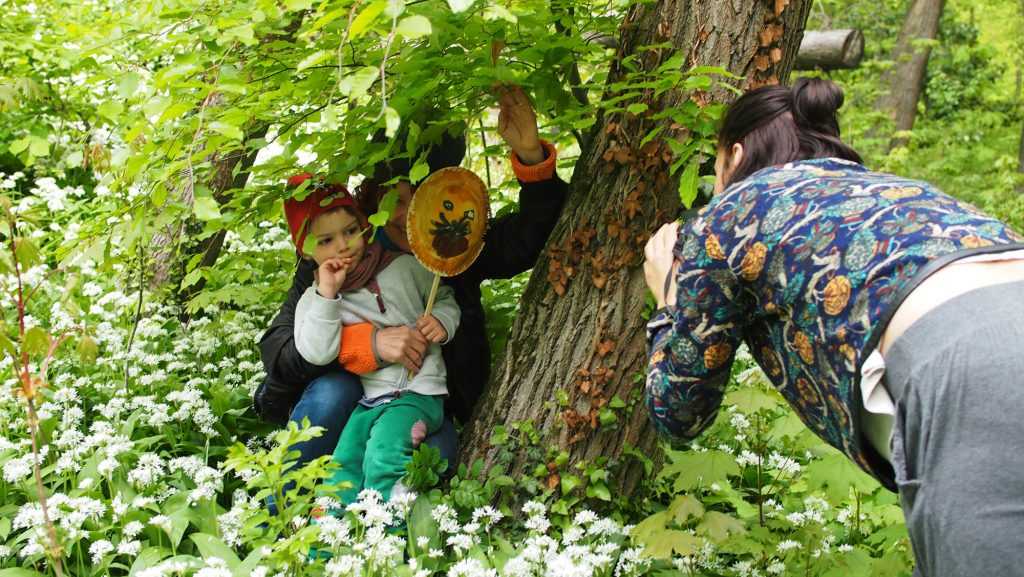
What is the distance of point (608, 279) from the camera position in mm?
2922

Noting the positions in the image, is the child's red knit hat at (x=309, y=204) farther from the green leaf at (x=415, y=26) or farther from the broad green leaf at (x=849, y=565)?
the broad green leaf at (x=849, y=565)

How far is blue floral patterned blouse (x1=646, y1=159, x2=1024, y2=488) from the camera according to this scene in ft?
5.23

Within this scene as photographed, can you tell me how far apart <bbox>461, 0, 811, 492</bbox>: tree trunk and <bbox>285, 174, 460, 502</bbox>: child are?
28cm

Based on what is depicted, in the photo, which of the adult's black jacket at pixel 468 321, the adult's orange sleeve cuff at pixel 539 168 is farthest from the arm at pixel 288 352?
the adult's orange sleeve cuff at pixel 539 168

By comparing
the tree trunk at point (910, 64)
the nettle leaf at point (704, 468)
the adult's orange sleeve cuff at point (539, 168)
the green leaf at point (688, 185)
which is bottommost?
the nettle leaf at point (704, 468)

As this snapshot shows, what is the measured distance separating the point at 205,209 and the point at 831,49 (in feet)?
16.6

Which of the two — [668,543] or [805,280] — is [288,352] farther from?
[805,280]

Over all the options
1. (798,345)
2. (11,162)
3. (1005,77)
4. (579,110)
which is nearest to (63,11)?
(11,162)

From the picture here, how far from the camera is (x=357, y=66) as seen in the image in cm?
279

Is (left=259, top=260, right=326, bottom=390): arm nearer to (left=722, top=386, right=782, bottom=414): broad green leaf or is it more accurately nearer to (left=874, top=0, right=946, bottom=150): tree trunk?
(left=722, top=386, right=782, bottom=414): broad green leaf

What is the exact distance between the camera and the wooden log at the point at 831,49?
5.84m

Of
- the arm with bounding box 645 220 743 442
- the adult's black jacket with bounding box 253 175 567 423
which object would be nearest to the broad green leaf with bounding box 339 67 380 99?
the arm with bounding box 645 220 743 442

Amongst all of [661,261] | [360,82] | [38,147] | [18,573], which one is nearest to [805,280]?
[661,261]

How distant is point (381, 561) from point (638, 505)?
41.9 inches
